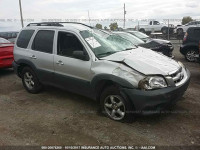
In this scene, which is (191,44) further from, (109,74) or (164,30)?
(164,30)

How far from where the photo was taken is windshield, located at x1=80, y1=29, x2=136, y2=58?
4.50 m

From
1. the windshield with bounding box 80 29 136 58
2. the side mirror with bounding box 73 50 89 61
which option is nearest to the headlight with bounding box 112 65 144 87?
the windshield with bounding box 80 29 136 58

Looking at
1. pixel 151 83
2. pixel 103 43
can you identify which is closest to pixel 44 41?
pixel 103 43

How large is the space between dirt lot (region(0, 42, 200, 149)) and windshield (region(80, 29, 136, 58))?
1293 millimetres

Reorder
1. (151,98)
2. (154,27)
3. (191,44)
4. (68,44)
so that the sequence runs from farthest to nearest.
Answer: (154,27), (191,44), (68,44), (151,98)

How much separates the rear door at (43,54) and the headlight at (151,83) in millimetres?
2317

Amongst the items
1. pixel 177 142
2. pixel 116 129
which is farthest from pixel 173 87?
pixel 116 129

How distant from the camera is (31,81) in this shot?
6.09 meters

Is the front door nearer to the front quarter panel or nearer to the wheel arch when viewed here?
the front quarter panel

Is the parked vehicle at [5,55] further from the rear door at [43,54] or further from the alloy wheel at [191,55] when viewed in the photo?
the alloy wheel at [191,55]

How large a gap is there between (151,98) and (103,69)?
3.40 ft

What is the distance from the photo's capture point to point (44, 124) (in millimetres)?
4270

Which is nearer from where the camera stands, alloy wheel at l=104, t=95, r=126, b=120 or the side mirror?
alloy wheel at l=104, t=95, r=126, b=120

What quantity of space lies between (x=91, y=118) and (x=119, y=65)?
1226 mm
